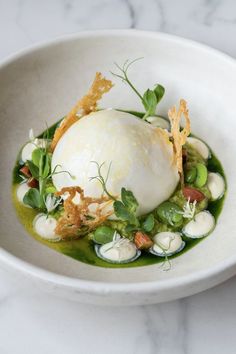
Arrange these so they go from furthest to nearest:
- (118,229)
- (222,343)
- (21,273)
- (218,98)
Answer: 1. (218,98)
2. (118,229)
3. (222,343)
4. (21,273)

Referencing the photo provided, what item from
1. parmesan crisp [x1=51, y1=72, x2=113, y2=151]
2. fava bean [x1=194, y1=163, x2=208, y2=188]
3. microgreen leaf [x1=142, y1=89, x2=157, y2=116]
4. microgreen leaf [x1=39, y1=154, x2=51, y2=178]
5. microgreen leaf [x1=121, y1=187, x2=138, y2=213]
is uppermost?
parmesan crisp [x1=51, y1=72, x2=113, y2=151]

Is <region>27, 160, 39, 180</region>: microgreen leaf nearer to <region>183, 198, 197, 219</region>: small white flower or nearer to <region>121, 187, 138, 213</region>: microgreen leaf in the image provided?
<region>121, 187, 138, 213</region>: microgreen leaf

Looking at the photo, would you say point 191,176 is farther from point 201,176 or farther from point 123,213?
point 123,213

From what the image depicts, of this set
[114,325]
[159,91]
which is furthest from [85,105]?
[114,325]

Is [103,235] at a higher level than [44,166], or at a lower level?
lower

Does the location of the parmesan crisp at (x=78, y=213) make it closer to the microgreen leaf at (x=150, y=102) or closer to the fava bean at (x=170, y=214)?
the fava bean at (x=170, y=214)

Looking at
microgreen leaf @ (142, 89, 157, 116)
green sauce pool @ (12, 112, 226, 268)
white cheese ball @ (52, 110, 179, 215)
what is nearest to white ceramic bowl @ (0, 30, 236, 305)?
green sauce pool @ (12, 112, 226, 268)

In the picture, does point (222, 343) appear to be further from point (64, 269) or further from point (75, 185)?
point (75, 185)

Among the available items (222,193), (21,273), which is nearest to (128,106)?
(222,193)

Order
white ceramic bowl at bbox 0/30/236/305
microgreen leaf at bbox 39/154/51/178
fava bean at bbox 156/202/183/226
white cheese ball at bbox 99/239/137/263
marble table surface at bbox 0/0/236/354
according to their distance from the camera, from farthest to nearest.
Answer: white ceramic bowl at bbox 0/30/236/305
microgreen leaf at bbox 39/154/51/178
fava bean at bbox 156/202/183/226
white cheese ball at bbox 99/239/137/263
marble table surface at bbox 0/0/236/354
